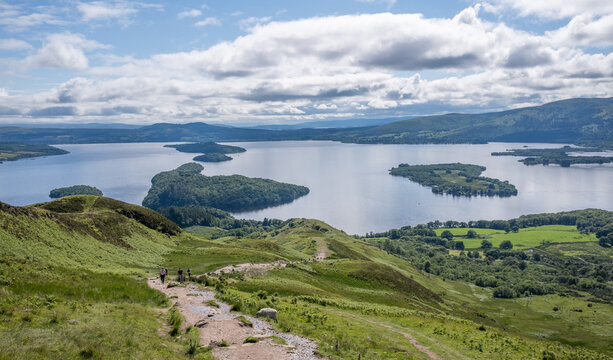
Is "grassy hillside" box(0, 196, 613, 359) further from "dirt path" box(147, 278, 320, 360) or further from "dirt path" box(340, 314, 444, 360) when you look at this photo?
"dirt path" box(147, 278, 320, 360)

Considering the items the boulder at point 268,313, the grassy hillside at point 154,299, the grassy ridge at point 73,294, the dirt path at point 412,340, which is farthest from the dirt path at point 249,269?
the boulder at point 268,313

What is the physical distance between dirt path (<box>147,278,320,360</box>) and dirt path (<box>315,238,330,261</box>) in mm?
57627

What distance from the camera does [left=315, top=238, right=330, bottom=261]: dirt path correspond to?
91.5 metres

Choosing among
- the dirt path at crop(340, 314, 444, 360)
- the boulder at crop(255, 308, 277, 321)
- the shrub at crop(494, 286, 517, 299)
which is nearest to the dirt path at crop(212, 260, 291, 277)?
the dirt path at crop(340, 314, 444, 360)

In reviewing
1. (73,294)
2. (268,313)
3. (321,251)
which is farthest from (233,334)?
(321,251)

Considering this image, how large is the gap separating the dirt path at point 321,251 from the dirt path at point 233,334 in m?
57.6

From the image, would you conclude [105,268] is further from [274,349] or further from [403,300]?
[403,300]

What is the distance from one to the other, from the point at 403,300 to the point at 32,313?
51.1 metres

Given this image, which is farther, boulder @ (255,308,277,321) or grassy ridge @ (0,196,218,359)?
boulder @ (255,308,277,321)

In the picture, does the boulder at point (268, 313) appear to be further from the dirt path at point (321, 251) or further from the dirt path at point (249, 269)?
the dirt path at point (321, 251)

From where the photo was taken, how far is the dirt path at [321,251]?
91.5 metres

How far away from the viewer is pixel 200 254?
205 feet

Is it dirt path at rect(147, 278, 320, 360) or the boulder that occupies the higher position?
dirt path at rect(147, 278, 320, 360)

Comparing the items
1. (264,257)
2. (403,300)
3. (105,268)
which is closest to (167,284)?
(105,268)
